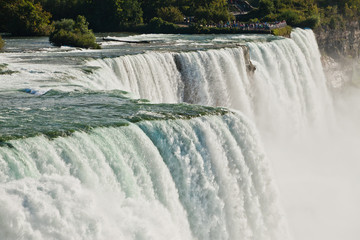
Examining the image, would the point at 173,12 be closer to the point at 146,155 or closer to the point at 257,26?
the point at 257,26

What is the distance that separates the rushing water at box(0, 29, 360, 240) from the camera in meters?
12.7

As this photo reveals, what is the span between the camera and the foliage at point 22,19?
148ft

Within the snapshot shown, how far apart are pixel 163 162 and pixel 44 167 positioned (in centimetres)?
361

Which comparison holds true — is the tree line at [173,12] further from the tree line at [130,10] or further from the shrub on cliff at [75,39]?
the shrub on cliff at [75,39]

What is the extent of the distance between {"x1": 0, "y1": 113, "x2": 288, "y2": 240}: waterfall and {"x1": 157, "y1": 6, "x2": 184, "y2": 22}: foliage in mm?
36744

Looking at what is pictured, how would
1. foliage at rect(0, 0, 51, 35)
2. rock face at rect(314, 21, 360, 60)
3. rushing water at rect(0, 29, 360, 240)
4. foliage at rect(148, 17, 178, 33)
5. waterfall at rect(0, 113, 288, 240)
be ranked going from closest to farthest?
waterfall at rect(0, 113, 288, 240)
rushing water at rect(0, 29, 360, 240)
foliage at rect(0, 0, 51, 35)
foliage at rect(148, 17, 178, 33)
rock face at rect(314, 21, 360, 60)

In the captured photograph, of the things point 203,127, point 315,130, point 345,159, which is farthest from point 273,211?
point 315,130

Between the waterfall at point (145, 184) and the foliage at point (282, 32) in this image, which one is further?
the foliage at point (282, 32)

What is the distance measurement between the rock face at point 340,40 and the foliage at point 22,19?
72.4ft

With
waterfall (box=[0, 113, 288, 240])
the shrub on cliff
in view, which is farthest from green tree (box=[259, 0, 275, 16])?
waterfall (box=[0, 113, 288, 240])

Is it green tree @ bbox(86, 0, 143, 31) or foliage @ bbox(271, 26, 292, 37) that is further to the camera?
green tree @ bbox(86, 0, 143, 31)

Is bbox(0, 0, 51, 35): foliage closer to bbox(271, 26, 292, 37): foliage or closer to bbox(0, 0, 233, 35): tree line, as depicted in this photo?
bbox(0, 0, 233, 35): tree line

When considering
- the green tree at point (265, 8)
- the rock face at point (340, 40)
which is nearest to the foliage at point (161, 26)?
the green tree at point (265, 8)

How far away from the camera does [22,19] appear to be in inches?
1779
